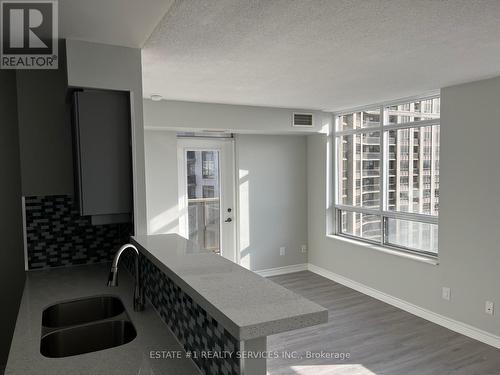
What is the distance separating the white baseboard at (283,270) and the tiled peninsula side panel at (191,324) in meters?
3.66

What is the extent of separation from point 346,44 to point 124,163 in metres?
1.62

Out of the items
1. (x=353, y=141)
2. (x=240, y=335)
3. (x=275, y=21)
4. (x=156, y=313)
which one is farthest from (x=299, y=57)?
(x=353, y=141)

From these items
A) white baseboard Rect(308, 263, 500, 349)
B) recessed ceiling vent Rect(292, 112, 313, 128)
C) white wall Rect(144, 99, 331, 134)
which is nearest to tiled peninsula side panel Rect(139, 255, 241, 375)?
white wall Rect(144, 99, 331, 134)

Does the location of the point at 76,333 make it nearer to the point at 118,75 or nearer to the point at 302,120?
the point at 118,75

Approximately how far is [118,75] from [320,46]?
4.35 ft

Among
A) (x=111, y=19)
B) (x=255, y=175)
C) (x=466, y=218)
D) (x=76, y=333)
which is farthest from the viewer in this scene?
(x=255, y=175)

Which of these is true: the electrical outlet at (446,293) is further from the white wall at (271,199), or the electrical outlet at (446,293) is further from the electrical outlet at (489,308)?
the white wall at (271,199)

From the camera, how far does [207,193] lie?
5.28 m

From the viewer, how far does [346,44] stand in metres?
2.40

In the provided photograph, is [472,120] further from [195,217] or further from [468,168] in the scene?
[195,217]

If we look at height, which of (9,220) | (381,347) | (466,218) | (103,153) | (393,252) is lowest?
(381,347)

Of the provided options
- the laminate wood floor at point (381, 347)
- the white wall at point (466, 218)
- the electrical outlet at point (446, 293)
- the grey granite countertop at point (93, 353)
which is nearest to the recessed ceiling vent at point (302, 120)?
the white wall at point (466, 218)

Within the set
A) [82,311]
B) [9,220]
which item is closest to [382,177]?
[82,311]

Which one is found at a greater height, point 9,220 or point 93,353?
point 9,220
